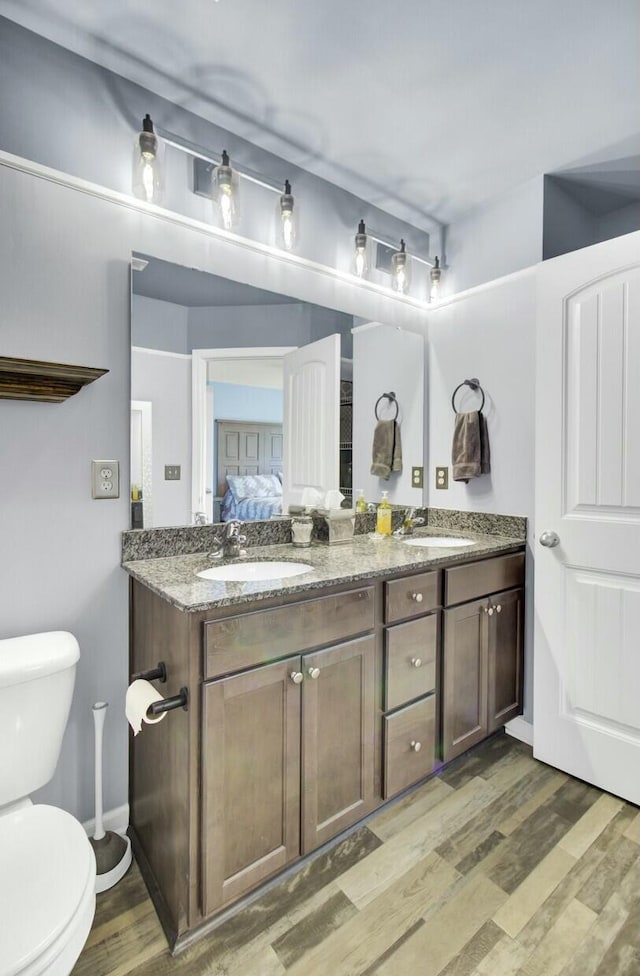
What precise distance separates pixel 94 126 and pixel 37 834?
1.96 meters

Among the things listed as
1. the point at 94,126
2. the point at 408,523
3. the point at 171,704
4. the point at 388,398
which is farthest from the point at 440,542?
the point at 94,126

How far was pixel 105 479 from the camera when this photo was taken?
5.16 feet

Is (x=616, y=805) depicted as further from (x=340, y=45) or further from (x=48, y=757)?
(x=340, y=45)

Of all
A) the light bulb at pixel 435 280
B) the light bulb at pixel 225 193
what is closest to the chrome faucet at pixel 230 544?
the light bulb at pixel 225 193

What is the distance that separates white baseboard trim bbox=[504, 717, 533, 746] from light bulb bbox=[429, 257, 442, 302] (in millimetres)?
2090

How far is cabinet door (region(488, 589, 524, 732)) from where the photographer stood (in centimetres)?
204

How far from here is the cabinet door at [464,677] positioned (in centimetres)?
185

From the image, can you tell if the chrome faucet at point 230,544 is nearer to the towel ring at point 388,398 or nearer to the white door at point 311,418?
the white door at point 311,418

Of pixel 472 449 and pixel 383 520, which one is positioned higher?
pixel 472 449

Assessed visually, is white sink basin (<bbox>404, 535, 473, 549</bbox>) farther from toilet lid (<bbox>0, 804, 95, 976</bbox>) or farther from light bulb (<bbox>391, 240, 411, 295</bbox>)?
toilet lid (<bbox>0, 804, 95, 976</bbox>)

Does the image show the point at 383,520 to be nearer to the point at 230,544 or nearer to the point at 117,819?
the point at 230,544

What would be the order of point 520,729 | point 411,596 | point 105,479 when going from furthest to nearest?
point 520,729, point 411,596, point 105,479

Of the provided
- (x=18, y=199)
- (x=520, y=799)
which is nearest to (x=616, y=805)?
(x=520, y=799)

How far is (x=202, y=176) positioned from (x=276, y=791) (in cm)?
203
